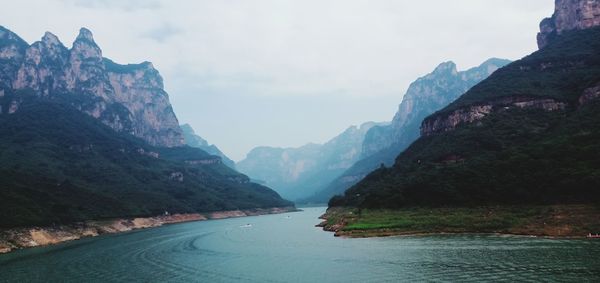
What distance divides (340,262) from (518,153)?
68.1 meters

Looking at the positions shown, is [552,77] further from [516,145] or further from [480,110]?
[516,145]

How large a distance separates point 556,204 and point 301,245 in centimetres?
4628

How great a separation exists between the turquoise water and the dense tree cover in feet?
77.7

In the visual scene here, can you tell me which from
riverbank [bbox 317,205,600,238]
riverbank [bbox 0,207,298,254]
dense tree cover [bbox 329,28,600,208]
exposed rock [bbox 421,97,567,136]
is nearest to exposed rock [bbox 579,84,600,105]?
dense tree cover [bbox 329,28,600,208]

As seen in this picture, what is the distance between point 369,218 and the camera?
370ft

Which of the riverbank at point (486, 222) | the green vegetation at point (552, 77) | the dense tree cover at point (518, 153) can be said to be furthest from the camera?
the green vegetation at point (552, 77)

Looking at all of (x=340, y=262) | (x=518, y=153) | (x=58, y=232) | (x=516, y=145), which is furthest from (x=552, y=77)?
(x=58, y=232)

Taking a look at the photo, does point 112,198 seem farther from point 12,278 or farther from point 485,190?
point 485,190

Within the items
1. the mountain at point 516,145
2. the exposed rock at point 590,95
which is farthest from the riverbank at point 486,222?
the exposed rock at point 590,95

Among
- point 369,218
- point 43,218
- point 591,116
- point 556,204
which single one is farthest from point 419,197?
point 43,218

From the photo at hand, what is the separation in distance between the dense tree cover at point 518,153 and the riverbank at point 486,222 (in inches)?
179

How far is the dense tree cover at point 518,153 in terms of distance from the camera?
93.4 metres

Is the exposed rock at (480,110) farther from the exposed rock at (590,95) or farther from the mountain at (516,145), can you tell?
the exposed rock at (590,95)

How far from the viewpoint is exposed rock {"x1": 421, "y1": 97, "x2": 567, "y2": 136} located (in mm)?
151500
